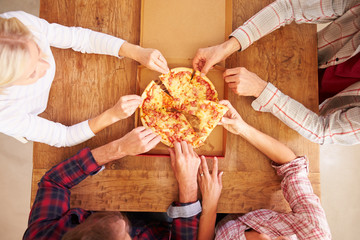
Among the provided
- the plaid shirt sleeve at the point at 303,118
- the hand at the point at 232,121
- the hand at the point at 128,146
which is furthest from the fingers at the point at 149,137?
the plaid shirt sleeve at the point at 303,118

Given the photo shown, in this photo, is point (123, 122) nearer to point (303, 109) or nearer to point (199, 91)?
point (199, 91)

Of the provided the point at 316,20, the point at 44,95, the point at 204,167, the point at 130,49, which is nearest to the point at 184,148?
the point at 204,167

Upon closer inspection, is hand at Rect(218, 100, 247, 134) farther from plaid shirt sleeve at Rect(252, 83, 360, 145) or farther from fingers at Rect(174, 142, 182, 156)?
fingers at Rect(174, 142, 182, 156)

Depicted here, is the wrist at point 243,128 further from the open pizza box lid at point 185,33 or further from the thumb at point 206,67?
the thumb at point 206,67

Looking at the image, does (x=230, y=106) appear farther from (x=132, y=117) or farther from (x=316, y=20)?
(x=316, y=20)

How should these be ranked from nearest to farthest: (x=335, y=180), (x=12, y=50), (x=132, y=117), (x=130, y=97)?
1. (x=12, y=50)
2. (x=130, y=97)
3. (x=132, y=117)
4. (x=335, y=180)

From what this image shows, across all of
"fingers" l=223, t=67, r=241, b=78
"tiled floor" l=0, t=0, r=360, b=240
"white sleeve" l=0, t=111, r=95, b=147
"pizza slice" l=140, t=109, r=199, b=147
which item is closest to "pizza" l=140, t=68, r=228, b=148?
"pizza slice" l=140, t=109, r=199, b=147

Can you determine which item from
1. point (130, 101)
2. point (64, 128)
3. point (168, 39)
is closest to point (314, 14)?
point (168, 39)
